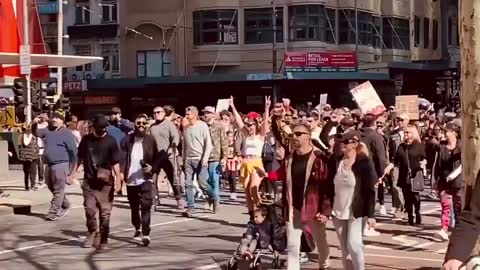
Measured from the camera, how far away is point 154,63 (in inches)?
2025

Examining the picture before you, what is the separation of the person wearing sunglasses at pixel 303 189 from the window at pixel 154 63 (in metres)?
42.4

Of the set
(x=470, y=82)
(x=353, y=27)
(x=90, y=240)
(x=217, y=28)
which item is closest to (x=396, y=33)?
(x=353, y=27)

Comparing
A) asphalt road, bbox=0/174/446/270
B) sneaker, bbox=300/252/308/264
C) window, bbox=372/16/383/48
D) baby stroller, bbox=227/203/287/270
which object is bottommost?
asphalt road, bbox=0/174/446/270

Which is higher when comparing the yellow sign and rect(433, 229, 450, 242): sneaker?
the yellow sign

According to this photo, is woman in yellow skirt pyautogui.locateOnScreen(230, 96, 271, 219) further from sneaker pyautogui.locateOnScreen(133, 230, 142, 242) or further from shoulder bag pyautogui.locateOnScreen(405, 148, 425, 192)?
shoulder bag pyautogui.locateOnScreen(405, 148, 425, 192)

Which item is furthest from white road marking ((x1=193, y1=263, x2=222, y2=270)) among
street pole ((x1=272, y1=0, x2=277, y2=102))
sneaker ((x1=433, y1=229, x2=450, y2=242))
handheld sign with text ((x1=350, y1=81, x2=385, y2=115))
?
street pole ((x1=272, y1=0, x2=277, y2=102))

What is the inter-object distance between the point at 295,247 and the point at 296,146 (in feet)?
3.37

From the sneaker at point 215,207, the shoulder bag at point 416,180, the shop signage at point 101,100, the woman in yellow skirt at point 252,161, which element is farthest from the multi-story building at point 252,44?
the shoulder bag at point 416,180

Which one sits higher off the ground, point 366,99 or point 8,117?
point 366,99

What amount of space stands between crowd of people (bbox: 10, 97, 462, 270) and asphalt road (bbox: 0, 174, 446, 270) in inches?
13.0

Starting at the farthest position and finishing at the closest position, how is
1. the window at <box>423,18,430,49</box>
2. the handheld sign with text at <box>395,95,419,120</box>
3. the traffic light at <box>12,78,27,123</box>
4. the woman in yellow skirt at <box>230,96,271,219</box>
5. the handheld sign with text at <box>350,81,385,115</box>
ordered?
the window at <box>423,18,430,49</box>
the traffic light at <box>12,78,27,123</box>
the handheld sign with text at <box>395,95,419,120</box>
the handheld sign with text at <box>350,81,385,115</box>
the woman in yellow skirt at <box>230,96,271,219</box>

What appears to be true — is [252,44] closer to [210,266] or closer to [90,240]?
[90,240]

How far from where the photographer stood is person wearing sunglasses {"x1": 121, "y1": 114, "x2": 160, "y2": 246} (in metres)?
11.7

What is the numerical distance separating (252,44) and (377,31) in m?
7.98
